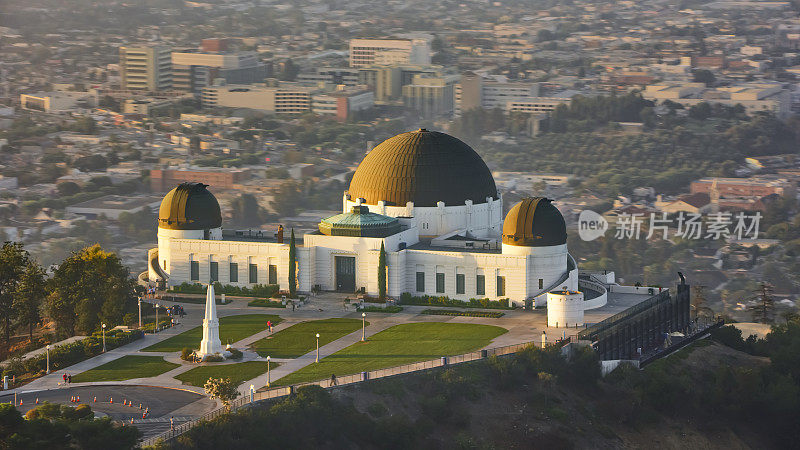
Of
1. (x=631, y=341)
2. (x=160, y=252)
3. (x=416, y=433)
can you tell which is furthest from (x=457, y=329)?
(x=160, y=252)

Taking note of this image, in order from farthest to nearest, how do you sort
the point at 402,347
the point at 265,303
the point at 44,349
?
the point at 265,303, the point at 402,347, the point at 44,349

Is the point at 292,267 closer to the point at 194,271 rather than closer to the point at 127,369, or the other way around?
the point at 194,271

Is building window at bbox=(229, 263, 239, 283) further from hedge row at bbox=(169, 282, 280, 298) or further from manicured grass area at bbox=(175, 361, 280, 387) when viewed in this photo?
manicured grass area at bbox=(175, 361, 280, 387)

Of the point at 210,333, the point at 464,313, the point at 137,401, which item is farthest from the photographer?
the point at 464,313

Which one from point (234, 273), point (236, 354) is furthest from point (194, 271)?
point (236, 354)

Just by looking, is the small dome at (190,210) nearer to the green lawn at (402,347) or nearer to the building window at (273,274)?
the building window at (273,274)

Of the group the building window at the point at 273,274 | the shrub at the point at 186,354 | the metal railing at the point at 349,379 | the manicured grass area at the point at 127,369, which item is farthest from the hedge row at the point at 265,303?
the metal railing at the point at 349,379

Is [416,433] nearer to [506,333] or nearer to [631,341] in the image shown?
[506,333]

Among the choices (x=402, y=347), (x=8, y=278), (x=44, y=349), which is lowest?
(x=402, y=347)
